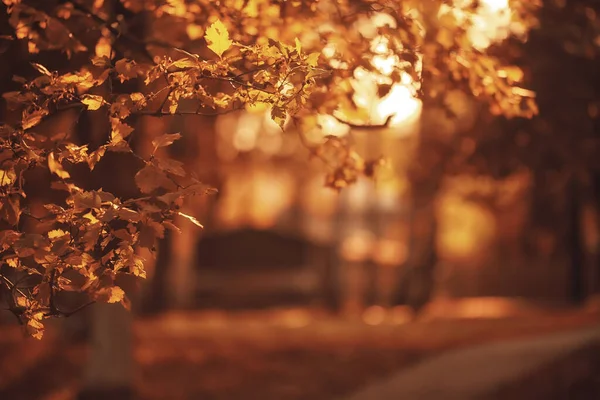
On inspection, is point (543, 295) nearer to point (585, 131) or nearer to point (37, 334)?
point (585, 131)

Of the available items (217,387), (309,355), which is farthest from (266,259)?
(217,387)

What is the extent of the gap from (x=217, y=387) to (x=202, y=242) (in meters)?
11.3

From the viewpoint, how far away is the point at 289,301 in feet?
70.8

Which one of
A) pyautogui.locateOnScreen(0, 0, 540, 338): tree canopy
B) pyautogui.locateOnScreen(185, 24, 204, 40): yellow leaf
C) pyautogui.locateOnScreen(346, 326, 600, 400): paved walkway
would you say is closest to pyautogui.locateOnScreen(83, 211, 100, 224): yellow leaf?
pyautogui.locateOnScreen(0, 0, 540, 338): tree canopy

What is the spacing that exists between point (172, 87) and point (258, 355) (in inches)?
347

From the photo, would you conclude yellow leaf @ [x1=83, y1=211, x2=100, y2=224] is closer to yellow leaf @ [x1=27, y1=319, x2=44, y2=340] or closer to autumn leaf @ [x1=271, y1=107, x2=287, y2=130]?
yellow leaf @ [x1=27, y1=319, x2=44, y2=340]

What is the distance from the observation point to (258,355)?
12.6 meters

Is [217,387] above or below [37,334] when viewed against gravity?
below

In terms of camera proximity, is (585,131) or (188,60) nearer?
(188,60)

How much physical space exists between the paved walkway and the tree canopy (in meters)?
3.50

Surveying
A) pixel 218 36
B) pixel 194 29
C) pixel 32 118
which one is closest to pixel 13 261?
pixel 32 118

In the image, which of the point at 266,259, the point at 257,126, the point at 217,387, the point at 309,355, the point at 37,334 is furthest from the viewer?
the point at 257,126

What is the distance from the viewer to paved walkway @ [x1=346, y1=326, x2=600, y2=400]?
930cm

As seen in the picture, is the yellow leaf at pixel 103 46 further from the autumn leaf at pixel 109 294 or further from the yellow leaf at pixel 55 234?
the autumn leaf at pixel 109 294
